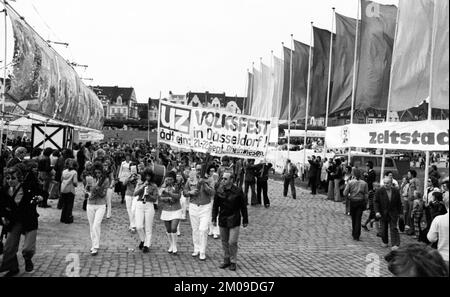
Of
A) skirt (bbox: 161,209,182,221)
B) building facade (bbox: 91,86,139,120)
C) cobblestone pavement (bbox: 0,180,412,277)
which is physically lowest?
cobblestone pavement (bbox: 0,180,412,277)

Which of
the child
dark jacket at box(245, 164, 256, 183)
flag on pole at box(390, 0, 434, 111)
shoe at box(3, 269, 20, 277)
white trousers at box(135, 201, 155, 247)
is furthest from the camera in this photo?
dark jacket at box(245, 164, 256, 183)

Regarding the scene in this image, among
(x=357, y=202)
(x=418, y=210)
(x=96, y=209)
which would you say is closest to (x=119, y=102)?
(x=357, y=202)

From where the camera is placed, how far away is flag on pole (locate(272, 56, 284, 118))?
3028 centimetres

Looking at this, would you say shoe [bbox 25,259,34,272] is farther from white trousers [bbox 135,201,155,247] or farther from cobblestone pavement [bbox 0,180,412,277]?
white trousers [bbox 135,201,155,247]

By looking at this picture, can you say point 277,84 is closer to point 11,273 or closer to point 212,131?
point 212,131

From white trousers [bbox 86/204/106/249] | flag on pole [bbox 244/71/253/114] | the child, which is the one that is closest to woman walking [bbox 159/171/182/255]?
white trousers [bbox 86/204/106/249]

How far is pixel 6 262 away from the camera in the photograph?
6.78m

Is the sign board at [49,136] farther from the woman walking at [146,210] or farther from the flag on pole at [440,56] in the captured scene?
the flag on pole at [440,56]

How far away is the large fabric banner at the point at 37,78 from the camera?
11.8m

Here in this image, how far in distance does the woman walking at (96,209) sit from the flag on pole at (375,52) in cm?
1241

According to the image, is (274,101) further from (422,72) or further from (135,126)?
(135,126)

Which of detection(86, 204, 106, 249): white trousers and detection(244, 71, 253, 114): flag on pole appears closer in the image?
detection(86, 204, 106, 249): white trousers

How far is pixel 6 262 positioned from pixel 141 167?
5.32m
